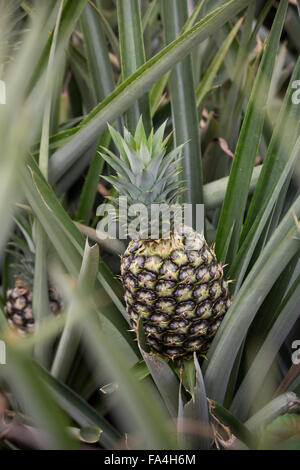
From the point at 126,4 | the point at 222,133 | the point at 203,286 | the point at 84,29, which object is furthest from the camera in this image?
the point at 222,133

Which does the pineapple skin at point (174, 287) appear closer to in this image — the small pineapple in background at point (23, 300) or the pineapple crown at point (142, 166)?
the pineapple crown at point (142, 166)

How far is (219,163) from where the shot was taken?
3.14ft

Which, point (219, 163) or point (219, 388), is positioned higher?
point (219, 163)

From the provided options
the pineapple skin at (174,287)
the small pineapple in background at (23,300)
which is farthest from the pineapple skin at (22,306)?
the pineapple skin at (174,287)

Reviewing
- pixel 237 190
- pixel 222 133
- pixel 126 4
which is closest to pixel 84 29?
pixel 126 4

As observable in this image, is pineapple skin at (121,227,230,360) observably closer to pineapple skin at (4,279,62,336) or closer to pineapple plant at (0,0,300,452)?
pineapple plant at (0,0,300,452)

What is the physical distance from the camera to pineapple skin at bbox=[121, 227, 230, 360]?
1.92 ft

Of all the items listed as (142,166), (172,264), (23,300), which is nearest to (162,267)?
(172,264)

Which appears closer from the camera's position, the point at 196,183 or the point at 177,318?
the point at 177,318

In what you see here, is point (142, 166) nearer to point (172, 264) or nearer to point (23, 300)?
point (172, 264)

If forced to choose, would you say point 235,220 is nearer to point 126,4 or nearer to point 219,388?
point 219,388

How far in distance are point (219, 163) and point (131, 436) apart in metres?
0.62

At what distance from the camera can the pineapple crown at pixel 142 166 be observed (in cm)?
58

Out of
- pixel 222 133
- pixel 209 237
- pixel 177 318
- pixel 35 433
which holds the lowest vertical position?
pixel 35 433
